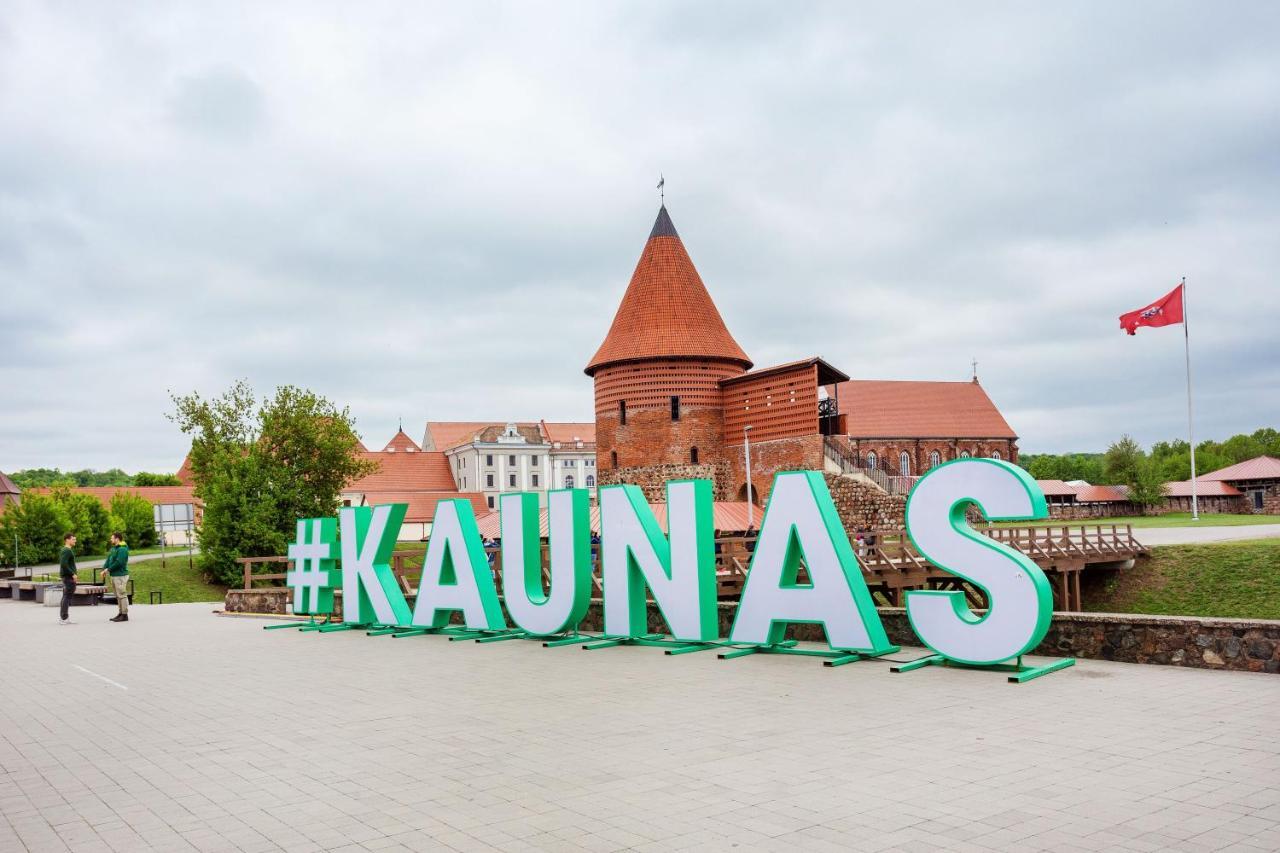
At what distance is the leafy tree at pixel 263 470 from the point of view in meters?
40.2

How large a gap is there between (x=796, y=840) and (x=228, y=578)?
38436 mm

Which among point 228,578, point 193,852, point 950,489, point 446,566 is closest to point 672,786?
point 193,852

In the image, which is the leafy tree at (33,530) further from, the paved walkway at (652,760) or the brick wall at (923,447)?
the brick wall at (923,447)

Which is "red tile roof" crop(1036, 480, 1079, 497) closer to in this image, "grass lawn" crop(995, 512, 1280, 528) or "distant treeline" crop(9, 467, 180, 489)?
"grass lawn" crop(995, 512, 1280, 528)

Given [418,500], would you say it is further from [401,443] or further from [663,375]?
[663,375]

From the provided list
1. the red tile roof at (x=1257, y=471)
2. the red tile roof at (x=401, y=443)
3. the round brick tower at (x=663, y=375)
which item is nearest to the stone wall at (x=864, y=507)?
the round brick tower at (x=663, y=375)

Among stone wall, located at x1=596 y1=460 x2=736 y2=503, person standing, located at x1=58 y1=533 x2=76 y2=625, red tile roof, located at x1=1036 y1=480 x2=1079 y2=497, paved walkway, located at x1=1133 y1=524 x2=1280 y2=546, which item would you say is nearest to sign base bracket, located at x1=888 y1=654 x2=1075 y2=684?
person standing, located at x1=58 y1=533 x2=76 y2=625

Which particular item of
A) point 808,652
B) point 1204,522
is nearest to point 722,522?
point 808,652

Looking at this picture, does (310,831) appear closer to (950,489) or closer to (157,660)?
(950,489)

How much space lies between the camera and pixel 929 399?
72250 mm

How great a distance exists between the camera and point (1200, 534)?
36.7m

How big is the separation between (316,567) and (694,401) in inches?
1109

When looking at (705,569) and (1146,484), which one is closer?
(705,569)

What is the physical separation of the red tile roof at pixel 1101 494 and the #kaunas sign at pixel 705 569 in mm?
72550
